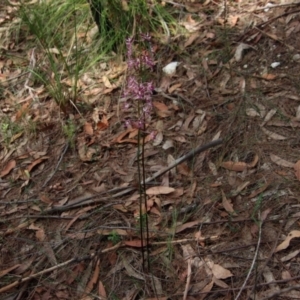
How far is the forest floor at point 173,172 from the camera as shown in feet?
7.13

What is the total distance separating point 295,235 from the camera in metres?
2.15

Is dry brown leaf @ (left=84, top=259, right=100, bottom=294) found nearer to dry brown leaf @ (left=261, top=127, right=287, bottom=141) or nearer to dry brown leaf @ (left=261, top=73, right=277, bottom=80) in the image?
dry brown leaf @ (left=261, top=127, right=287, bottom=141)

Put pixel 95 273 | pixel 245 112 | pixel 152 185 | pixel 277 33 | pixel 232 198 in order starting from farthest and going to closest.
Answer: pixel 277 33 < pixel 245 112 < pixel 152 185 < pixel 232 198 < pixel 95 273

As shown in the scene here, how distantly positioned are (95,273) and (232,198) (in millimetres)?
713

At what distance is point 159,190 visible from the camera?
2508 millimetres

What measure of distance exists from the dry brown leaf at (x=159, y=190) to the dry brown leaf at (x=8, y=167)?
0.86m

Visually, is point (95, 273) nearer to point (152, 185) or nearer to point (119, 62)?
point (152, 185)

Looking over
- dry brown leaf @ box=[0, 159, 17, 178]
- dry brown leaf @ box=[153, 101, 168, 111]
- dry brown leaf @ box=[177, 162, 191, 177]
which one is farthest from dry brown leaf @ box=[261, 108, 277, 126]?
dry brown leaf @ box=[0, 159, 17, 178]

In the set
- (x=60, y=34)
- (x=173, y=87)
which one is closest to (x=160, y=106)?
(x=173, y=87)

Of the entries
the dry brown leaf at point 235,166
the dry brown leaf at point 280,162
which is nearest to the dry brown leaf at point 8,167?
the dry brown leaf at point 235,166

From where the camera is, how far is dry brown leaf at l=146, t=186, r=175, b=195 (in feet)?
8.18

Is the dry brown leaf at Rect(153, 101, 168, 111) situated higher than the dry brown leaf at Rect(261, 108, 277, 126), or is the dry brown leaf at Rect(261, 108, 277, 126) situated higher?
the dry brown leaf at Rect(153, 101, 168, 111)

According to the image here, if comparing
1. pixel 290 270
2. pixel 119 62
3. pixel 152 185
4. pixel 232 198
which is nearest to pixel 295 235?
pixel 290 270

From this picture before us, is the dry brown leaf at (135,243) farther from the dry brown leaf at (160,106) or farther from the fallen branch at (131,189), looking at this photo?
the dry brown leaf at (160,106)
